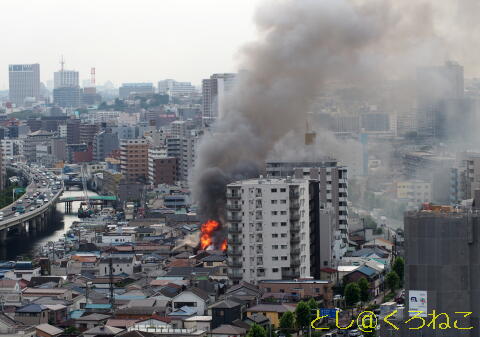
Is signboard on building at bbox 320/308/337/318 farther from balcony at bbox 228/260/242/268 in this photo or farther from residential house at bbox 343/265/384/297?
balcony at bbox 228/260/242/268

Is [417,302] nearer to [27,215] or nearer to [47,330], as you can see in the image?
[47,330]

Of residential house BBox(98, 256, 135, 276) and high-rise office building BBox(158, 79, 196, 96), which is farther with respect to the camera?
high-rise office building BBox(158, 79, 196, 96)

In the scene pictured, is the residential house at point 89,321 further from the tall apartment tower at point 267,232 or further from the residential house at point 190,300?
the tall apartment tower at point 267,232

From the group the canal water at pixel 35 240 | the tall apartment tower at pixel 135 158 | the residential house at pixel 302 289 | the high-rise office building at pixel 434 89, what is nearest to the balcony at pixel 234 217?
the residential house at pixel 302 289

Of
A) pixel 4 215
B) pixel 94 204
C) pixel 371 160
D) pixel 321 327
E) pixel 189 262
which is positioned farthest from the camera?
pixel 94 204

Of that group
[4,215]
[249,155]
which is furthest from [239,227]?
[4,215]

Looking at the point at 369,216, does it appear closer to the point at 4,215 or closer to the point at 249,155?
the point at 249,155

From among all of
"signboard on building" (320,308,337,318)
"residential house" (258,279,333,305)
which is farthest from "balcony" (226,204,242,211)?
"signboard on building" (320,308,337,318)
